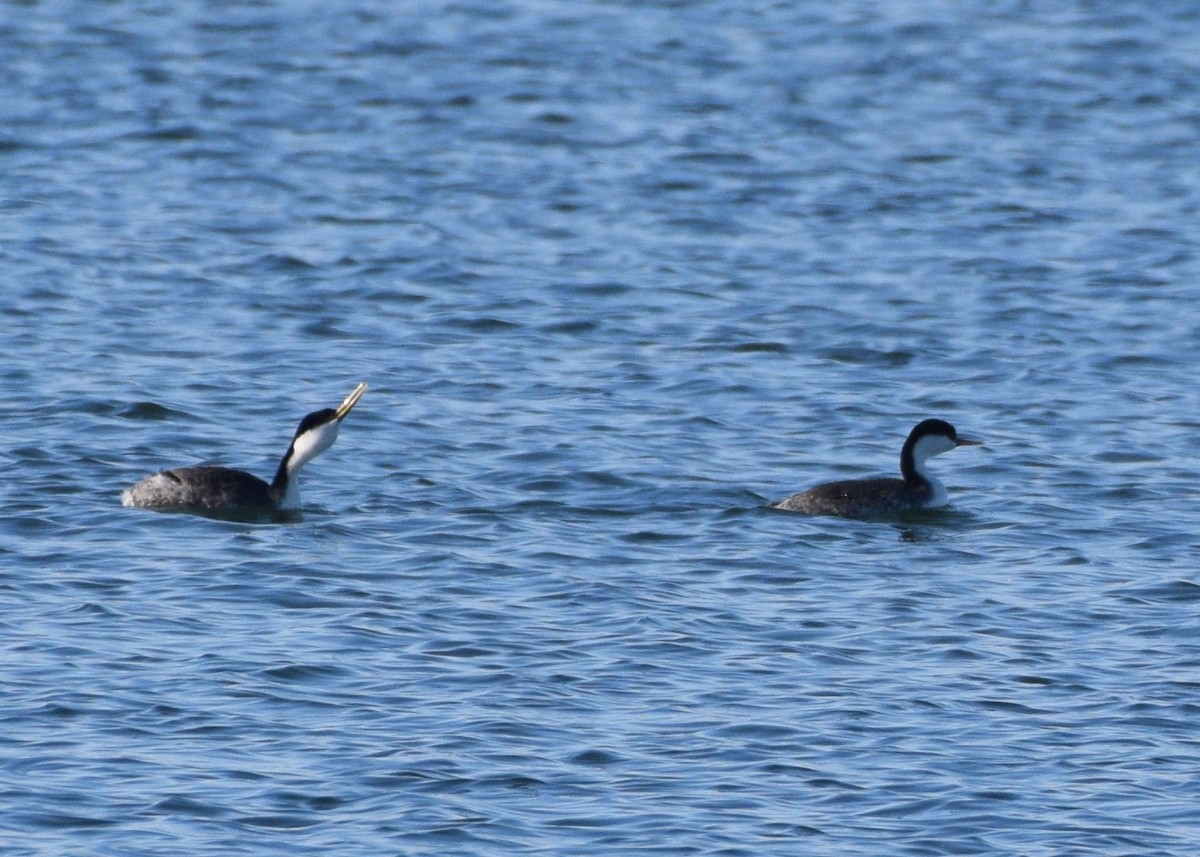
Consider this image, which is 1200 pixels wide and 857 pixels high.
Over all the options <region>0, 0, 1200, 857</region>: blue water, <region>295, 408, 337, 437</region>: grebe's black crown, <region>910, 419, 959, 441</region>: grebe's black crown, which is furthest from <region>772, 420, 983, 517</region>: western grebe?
<region>295, 408, 337, 437</region>: grebe's black crown

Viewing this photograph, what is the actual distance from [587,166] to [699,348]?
864cm

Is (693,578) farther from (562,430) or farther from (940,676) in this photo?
(562,430)

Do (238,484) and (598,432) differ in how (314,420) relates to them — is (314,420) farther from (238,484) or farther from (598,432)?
(598,432)

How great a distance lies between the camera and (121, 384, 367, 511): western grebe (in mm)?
16344

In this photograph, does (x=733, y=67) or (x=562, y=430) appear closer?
→ (x=562, y=430)

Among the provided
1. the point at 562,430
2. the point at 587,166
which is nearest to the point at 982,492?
the point at 562,430

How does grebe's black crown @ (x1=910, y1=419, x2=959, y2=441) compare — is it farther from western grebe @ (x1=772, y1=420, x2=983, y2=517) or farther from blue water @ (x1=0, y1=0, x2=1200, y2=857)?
blue water @ (x1=0, y1=0, x2=1200, y2=857)

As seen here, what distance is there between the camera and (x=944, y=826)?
11148mm

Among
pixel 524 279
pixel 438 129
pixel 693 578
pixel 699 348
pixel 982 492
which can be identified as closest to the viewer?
pixel 693 578

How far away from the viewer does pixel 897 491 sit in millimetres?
17297

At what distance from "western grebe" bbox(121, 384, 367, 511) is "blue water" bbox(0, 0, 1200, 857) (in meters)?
0.17

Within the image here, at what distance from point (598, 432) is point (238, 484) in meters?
3.72

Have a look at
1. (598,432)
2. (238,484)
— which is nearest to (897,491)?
(598,432)

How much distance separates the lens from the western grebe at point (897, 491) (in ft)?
55.7
